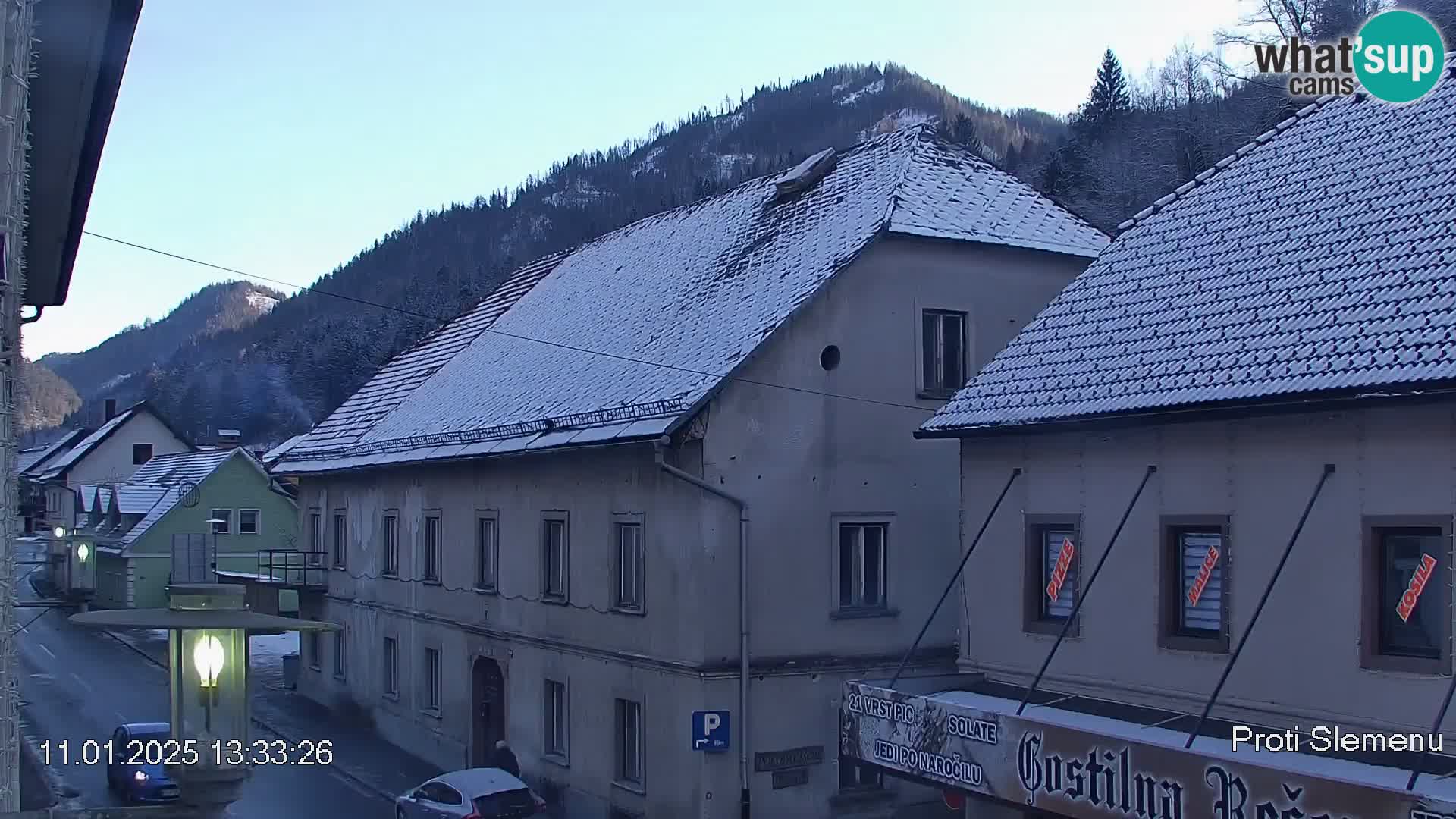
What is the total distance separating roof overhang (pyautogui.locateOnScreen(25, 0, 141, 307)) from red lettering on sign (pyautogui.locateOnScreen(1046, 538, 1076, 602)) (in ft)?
37.8

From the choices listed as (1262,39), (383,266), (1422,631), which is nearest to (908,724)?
(1422,631)

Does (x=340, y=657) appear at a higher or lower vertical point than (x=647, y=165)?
lower

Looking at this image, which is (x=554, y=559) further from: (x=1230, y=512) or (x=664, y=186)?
(x=664, y=186)

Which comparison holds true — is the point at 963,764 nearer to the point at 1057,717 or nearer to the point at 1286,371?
the point at 1057,717

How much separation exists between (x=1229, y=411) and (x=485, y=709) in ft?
59.6

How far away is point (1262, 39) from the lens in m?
50.7

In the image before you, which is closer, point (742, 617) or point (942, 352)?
point (742, 617)

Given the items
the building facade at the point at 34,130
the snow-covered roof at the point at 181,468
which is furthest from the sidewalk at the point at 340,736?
the snow-covered roof at the point at 181,468

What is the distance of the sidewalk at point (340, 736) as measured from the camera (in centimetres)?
2931

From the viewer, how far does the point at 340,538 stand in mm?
37500

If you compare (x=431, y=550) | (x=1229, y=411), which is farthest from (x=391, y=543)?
(x=1229, y=411)

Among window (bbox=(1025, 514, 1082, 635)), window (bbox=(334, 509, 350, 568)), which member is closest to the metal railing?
window (bbox=(334, 509, 350, 568))

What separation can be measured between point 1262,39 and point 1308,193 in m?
A: 36.5

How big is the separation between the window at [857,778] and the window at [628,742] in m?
3.25
